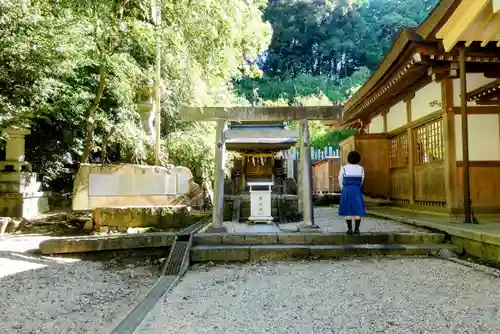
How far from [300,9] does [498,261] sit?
33.4 meters

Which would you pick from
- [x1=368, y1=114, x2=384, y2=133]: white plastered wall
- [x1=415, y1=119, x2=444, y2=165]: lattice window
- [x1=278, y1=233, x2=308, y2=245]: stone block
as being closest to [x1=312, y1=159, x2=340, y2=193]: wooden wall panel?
[x1=368, y1=114, x2=384, y2=133]: white plastered wall

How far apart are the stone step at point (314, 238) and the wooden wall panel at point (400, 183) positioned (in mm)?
4239

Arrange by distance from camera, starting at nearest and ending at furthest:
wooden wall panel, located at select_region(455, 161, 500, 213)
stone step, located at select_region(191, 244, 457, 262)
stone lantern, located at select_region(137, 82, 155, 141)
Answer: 1. stone step, located at select_region(191, 244, 457, 262)
2. wooden wall panel, located at select_region(455, 161, 500, 213)
3. stone lantern, located at select_region(137, 82, 155, 141)

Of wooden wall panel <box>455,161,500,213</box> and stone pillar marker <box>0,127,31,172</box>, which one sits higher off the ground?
stone pillar marker <box>0,127,31,172</box>

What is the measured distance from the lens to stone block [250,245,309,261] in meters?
6.05

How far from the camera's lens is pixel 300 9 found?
115 ft

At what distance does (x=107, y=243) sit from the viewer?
273 inches

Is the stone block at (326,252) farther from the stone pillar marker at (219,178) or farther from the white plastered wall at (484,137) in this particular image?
the white plastered wall at (484,137)

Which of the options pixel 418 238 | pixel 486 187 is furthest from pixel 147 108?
pixel 486 187

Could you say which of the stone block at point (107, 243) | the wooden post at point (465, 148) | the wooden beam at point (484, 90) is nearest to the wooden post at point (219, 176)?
the stone block at point (107, 243)

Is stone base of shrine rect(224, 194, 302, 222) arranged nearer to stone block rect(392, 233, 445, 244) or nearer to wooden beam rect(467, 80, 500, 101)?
stone block rect(392, 233, 445, 244)

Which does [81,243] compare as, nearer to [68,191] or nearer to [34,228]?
[34,228]

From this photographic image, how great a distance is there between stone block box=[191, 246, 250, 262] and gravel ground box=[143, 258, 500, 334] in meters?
0.45

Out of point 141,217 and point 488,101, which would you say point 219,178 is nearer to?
point 141,217
